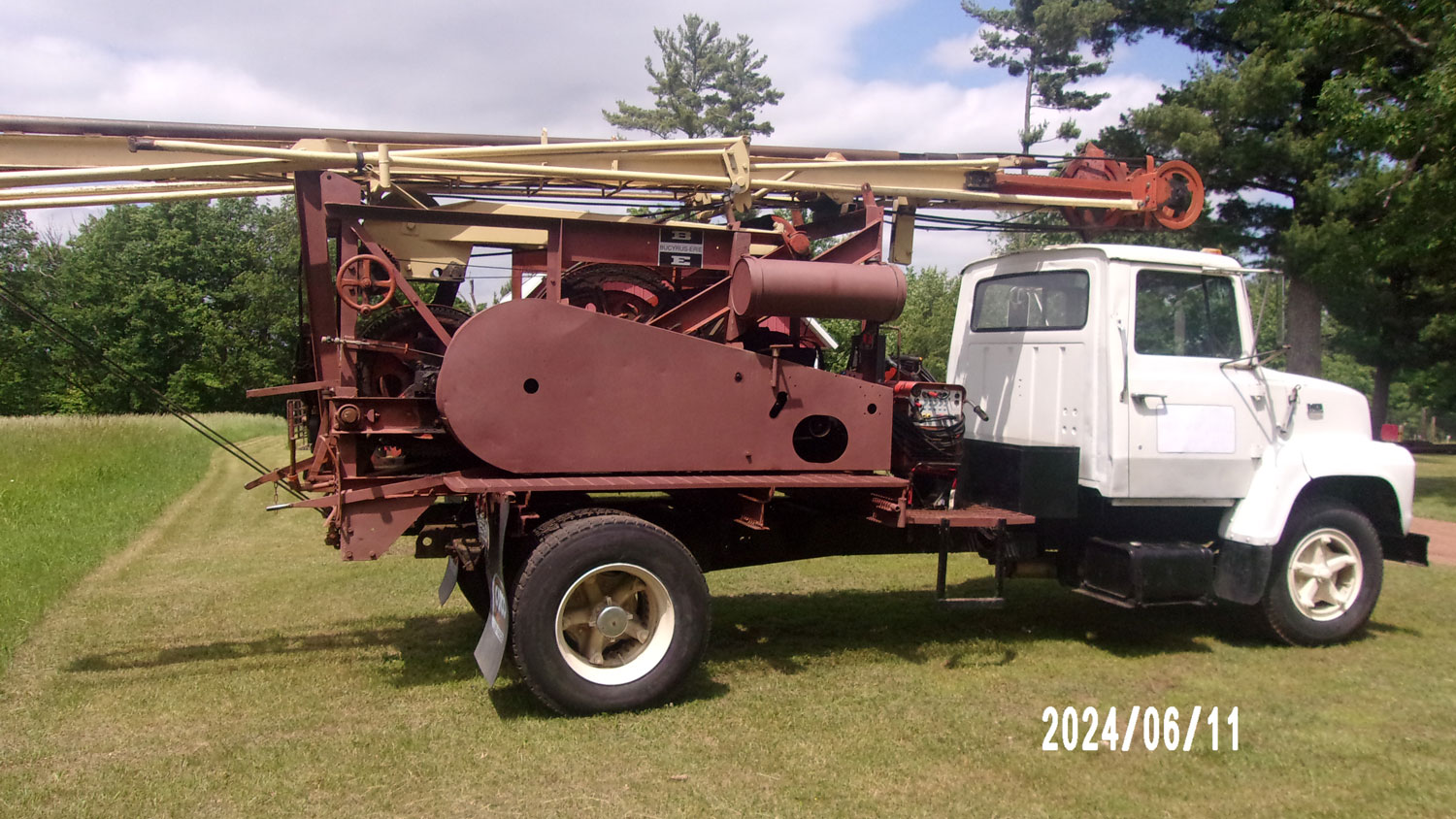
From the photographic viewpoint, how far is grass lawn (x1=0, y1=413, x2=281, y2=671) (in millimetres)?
8477

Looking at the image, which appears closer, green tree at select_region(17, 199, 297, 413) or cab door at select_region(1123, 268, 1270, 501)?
Answer: cab door at select_region(1123, 268, 1270, 501)

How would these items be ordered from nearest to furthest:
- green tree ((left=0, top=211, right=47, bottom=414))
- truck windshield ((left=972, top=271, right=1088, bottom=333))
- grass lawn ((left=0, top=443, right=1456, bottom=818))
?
grass lawn ((left=0, top=443, right=1456, bottom=818)) → truck windshield ((left=972, top=271, right=1088, bottom=333)) → green tree ((left=0, top=211, right=47, bottom=414))

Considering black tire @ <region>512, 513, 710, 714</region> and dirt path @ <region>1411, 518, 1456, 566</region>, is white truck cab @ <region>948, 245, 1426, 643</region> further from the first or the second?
dirt path @ <region>1411, 518, 1456, 566</region>

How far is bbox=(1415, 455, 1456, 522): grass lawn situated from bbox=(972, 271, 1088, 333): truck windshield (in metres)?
9.84

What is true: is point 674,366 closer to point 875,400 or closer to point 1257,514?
point 875,400

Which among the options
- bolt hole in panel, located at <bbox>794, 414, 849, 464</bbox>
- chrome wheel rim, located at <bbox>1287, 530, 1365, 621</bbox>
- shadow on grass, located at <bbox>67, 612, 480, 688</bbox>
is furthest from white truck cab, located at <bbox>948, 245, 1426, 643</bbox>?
shadow on grass, located at <bbox>67, 612, 480, 688</bbox>

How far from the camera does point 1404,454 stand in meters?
7.23

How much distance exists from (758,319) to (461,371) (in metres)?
1.66

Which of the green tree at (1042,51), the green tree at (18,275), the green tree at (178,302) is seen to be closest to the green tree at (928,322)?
the green tree at (1042,51)

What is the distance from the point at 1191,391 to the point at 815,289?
9.12 ft

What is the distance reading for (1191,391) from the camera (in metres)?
6.65

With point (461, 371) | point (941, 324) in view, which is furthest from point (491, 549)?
point (941, 324)

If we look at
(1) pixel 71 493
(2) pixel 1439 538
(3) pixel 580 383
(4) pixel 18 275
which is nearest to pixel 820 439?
(3) pixel 580 383
